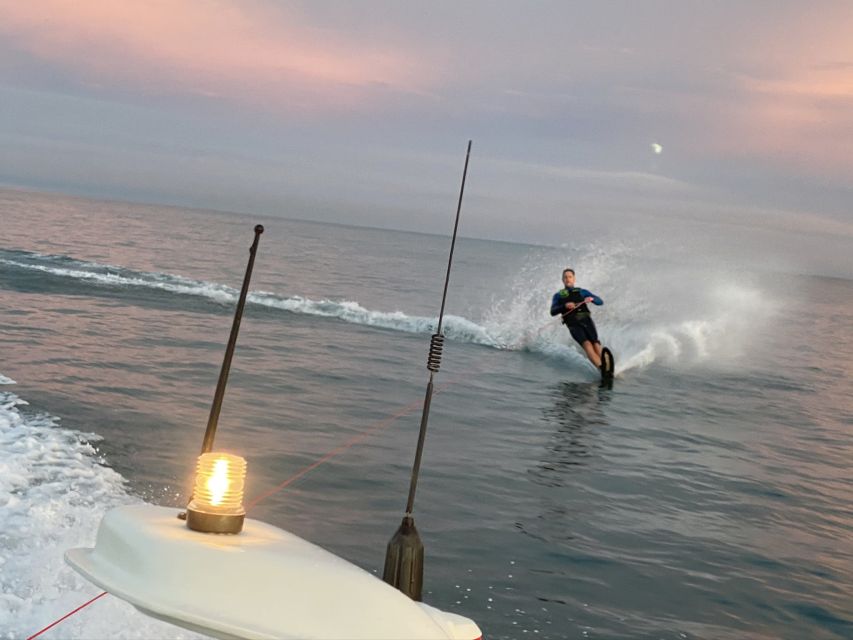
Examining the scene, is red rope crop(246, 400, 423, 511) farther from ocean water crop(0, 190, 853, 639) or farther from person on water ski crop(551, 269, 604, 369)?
person on water ski crop(551, 269, 604, 369)

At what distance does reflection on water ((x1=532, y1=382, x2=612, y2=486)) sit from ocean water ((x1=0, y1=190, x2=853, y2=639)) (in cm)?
7

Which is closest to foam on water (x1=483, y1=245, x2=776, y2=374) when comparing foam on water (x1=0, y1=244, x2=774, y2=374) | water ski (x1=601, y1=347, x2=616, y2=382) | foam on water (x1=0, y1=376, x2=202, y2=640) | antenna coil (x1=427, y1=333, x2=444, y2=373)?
foam on water (x1=0, y1=244, x2=774, y2=374)

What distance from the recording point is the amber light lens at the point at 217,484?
3688 millimetres

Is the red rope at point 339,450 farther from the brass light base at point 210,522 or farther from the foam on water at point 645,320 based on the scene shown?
the foam on water at point 645,320

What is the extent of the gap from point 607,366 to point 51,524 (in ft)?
49.5

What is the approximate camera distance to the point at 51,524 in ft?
22.6

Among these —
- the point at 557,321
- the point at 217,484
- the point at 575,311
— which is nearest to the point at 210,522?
the point at 217,484

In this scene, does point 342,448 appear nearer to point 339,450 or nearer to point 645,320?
point 339,450

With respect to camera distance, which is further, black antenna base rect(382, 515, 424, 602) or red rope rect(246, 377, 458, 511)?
red rope rect(246, 377, 458, 511)

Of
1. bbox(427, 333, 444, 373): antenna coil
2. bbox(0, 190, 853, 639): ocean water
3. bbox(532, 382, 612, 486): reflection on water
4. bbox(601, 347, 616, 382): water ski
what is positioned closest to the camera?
bbox(427, 333, 444, 373): antenna coil

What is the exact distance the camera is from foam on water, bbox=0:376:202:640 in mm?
5273

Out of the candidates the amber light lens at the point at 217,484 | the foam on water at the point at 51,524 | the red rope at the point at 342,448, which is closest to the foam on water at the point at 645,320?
the red rope at the point at 342,448

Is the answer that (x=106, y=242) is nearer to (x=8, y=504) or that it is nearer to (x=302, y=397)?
(x=302, y=397)

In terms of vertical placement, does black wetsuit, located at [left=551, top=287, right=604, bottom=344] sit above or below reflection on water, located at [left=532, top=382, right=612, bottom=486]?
above
